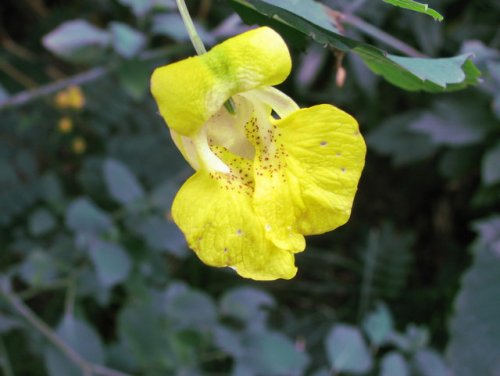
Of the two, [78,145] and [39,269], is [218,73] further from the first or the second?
[78,145]

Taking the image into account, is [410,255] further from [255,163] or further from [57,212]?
[255,163]

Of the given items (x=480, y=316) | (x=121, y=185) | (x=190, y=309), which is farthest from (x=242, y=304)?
(x=480, y=316)

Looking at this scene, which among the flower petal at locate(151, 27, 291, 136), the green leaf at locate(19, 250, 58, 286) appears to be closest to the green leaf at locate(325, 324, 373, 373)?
the green leaf at locate(19, 250, 58, 286)

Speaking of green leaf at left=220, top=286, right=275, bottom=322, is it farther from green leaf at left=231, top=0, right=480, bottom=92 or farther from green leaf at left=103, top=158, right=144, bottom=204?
green leaf at left=231, top=0, right=480, bottom=92

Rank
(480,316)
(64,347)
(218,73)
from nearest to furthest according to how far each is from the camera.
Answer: (218,73) < (64,347) < (480,316)

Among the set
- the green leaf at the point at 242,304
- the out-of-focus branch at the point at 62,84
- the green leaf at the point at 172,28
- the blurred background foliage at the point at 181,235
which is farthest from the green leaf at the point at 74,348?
the green leaf at the point at 172,28

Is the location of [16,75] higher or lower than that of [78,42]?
lower

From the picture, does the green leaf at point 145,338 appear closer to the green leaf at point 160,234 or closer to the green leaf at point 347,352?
the green leaf at point 160,234
